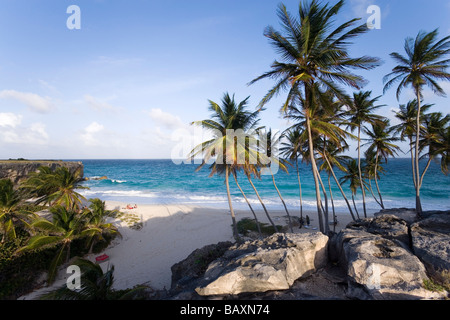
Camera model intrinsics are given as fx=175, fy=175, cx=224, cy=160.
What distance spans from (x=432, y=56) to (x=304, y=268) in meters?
14.3

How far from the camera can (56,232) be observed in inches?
341

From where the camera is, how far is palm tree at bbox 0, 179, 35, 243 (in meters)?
8.91

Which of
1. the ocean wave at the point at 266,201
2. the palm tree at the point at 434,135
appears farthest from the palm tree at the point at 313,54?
the ocean wave at the point at 266,201

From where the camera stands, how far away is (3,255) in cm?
816

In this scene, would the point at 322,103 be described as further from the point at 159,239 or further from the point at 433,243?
the point at 159,239

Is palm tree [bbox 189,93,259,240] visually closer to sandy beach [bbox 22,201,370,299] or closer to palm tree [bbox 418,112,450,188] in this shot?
sandy beach [bbox 22,201,370,299]

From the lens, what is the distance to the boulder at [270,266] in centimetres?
425

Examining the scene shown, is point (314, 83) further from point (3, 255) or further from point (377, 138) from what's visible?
point (3, 255)

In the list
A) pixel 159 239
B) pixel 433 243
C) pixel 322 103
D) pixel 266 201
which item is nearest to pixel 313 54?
pixel 322 103

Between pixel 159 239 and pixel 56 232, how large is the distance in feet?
19.9

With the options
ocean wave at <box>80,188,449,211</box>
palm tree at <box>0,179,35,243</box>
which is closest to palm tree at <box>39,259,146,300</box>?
palm tree at <box>0,179,35,243</box>

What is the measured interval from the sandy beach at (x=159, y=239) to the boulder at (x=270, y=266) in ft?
15.8

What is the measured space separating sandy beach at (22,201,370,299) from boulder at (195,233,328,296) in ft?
15.8
